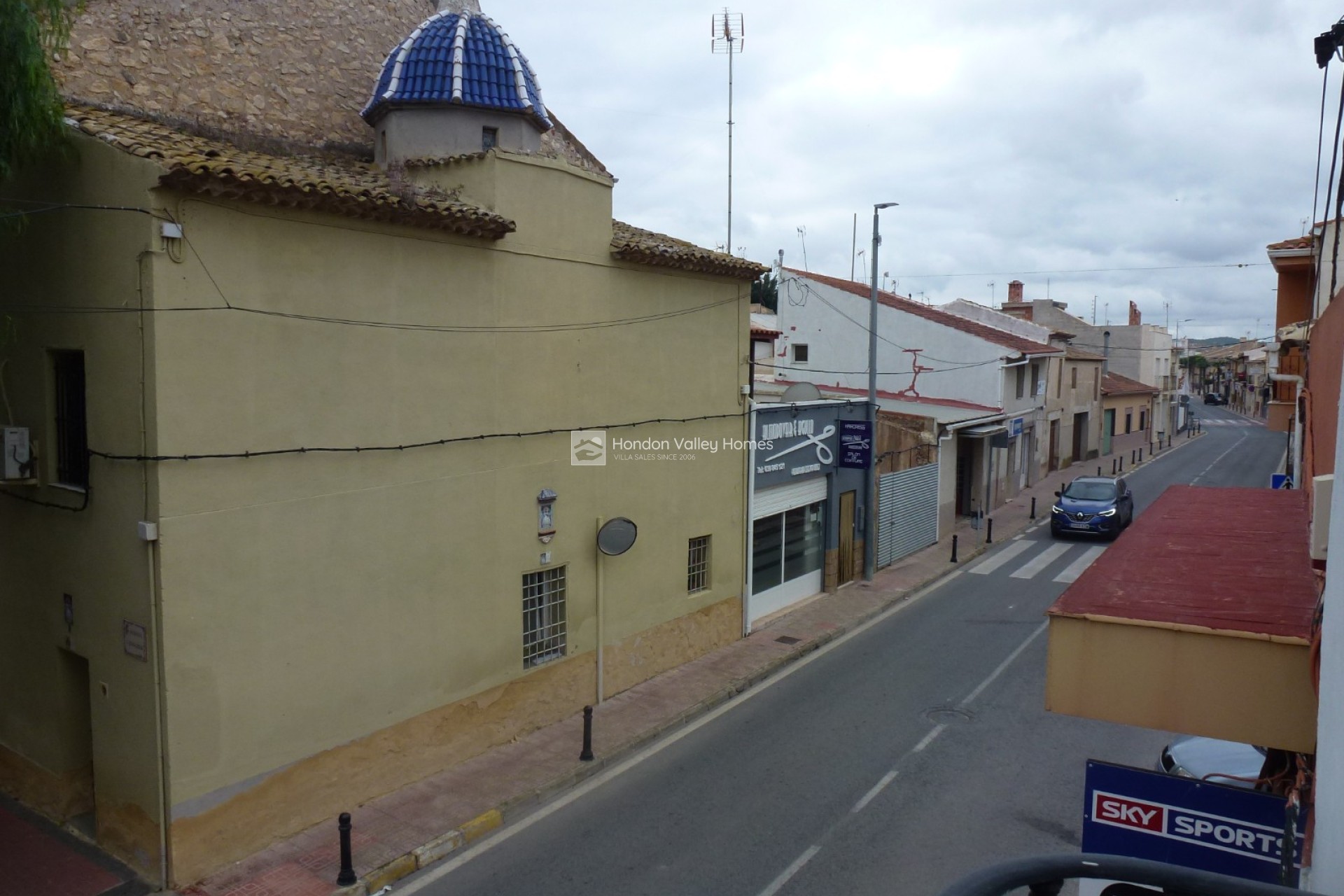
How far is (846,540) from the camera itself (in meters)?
19.9

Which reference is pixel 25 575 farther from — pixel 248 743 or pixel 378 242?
pixel 378 242

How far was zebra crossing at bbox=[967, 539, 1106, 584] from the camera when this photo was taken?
21156 mm

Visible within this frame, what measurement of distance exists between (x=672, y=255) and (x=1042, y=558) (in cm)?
1421

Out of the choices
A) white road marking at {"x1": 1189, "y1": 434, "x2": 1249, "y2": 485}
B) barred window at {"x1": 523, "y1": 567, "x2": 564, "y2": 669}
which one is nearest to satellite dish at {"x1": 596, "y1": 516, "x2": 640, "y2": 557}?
barred window at {"x1": 523, "y1": 567, "x2": 564, "y2": 669}

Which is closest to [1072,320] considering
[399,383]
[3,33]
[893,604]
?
[893,604]

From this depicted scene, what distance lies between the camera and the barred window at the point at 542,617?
1187cm

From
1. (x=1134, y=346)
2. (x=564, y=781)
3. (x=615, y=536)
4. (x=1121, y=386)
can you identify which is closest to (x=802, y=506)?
(x=615, y=536)

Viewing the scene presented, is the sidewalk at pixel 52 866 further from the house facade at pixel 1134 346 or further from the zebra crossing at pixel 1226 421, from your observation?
the zebra crossing at pixel 1226 421

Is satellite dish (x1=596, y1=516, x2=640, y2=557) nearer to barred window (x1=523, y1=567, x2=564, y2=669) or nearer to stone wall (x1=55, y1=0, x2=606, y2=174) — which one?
barred window (x1=523, y1=567, x2=564, y2=669)

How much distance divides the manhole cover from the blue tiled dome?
32.1 ft

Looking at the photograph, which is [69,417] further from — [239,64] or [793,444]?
[793,444]

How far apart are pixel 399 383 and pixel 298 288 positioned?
4.81ft

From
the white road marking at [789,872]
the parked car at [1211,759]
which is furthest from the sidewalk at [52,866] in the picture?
the parked car at [1211,759]

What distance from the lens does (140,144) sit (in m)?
7.93
